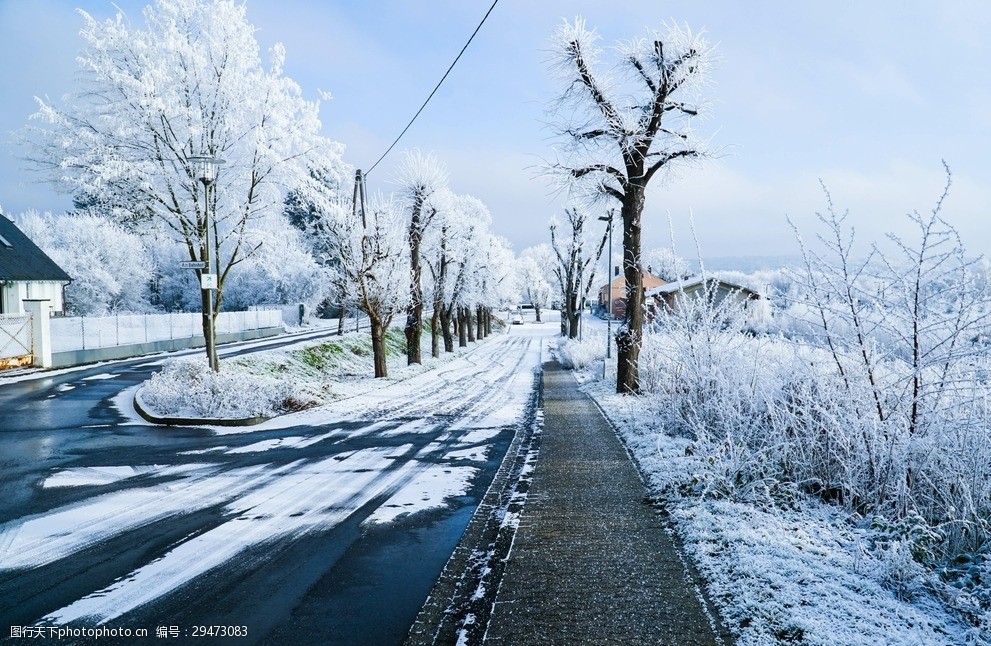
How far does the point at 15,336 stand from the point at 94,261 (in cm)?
3366

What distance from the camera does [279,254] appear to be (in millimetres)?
17875

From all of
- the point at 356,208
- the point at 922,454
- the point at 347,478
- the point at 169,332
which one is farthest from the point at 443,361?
the point at 922,454

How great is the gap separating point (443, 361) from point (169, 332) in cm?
1361

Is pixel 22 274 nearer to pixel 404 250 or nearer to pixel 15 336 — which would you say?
pixel 15 336

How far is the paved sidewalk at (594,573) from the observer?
149 inches

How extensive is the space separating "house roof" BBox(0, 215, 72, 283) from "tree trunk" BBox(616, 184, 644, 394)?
1289 inches

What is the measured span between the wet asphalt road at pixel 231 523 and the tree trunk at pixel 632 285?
4.80 meters

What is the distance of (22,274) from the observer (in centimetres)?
3253

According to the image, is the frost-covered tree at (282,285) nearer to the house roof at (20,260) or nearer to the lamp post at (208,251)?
the house roof at (20,260)

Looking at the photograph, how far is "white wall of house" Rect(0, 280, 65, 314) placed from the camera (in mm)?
32062

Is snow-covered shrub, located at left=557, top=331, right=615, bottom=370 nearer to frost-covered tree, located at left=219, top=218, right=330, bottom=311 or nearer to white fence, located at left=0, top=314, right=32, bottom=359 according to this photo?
white fence, located at left=0, top=314, right=32, bottom=359

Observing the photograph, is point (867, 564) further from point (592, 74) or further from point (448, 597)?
point (592, 74)

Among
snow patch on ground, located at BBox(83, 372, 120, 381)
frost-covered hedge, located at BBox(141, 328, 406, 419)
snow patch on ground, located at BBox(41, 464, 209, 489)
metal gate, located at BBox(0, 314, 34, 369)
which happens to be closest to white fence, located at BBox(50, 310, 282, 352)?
metal gate, located at BBox(0, 314, 34, 369)

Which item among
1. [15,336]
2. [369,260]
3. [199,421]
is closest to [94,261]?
[15,336]
